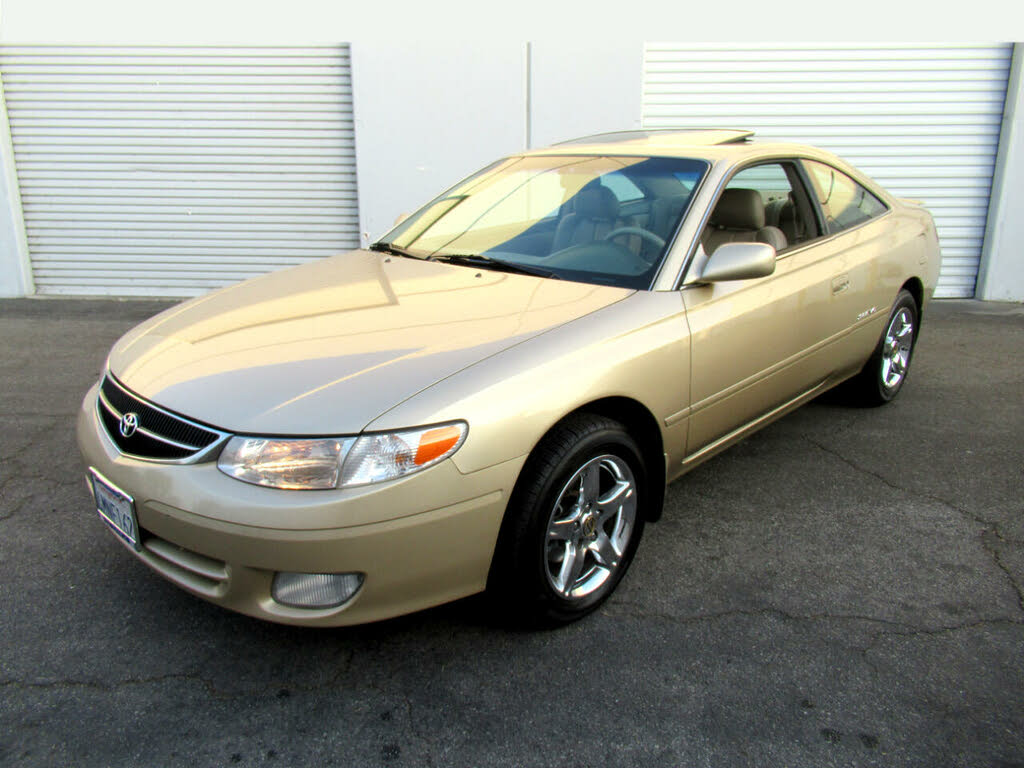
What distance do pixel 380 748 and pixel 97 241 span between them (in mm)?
7272

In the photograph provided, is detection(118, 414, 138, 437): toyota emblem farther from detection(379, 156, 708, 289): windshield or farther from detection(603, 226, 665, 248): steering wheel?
detection(603, 226, 665, 248): steering wheel

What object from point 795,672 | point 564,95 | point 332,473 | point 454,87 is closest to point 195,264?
point 454,87

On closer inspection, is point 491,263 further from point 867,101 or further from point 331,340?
point 867,101

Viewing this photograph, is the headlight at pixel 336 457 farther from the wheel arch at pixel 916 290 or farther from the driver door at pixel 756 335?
the wheel arch at pixel 916 290

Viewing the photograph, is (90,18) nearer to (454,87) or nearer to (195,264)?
(195,264)

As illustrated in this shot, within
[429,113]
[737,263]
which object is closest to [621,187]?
[737,263]

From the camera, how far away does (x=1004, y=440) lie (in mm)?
4152

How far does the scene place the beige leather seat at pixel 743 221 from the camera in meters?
3.44

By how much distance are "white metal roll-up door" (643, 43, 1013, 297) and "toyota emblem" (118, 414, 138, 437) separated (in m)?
6.10

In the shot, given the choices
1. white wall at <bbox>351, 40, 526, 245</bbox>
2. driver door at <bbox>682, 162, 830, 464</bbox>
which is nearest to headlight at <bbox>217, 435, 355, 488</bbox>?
driver door at <bbox>682, 162, 830, 464</bbox>

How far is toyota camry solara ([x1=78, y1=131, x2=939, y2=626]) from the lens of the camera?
83.4 inches

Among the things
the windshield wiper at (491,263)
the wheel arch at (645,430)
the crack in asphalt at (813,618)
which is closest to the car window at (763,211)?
the windshield wiper at (491,263)

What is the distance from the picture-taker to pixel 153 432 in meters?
2.31

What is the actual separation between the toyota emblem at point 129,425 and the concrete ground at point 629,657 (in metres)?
0.67
